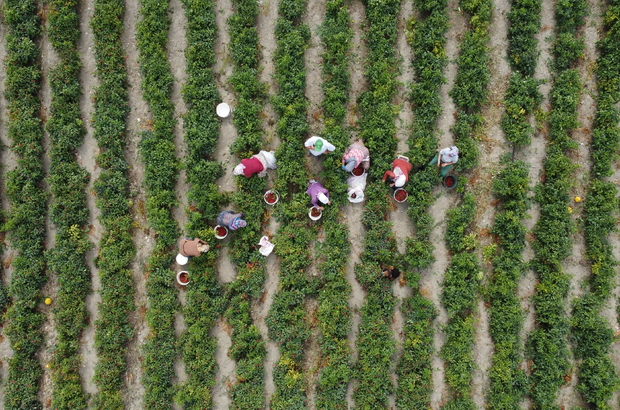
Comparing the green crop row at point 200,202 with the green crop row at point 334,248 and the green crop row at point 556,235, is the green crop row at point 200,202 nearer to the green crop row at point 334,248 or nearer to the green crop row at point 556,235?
the green crop row at point 334,248

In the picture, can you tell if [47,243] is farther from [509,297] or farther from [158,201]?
[509,297]

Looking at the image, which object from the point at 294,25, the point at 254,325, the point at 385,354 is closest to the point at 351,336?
the point at 385,354

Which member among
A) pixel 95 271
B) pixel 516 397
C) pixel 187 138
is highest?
pixel 187 138

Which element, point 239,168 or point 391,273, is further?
point 391,273

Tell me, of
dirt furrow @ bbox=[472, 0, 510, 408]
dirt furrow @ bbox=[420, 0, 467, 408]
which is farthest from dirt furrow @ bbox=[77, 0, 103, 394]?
dirt furrow @ bbox=[472, 0, 510, 408]

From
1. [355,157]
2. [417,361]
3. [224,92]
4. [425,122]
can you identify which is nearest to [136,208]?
[224,92]

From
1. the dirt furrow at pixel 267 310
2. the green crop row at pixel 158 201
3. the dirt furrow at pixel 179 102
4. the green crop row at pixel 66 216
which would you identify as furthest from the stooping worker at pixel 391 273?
the green crop row at pixel 66 216

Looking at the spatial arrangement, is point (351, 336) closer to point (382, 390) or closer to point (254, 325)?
point (382, 390)
